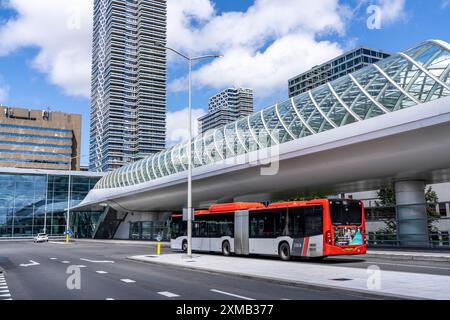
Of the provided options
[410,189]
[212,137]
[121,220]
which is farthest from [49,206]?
[410,189]

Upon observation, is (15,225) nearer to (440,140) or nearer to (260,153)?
(260,153)

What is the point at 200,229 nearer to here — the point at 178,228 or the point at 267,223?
the point at 178,228

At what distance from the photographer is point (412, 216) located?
1075 inches

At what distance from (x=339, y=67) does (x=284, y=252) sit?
16552 centimetres

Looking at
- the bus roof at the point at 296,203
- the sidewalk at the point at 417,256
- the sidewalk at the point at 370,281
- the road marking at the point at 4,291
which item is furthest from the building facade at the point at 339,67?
the road marking at the point at 4,291

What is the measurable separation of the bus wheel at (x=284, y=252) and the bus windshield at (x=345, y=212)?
303 centimetres

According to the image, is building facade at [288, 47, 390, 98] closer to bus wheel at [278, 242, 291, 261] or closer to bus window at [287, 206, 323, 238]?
bus wheel at [278, 242, 291, 261]

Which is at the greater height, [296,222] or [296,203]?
[296,203]

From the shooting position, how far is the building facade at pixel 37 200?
78688 mm

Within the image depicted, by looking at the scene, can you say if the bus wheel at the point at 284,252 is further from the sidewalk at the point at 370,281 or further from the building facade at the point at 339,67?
the building facade at the point at 339,67

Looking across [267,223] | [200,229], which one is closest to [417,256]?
[267,223]

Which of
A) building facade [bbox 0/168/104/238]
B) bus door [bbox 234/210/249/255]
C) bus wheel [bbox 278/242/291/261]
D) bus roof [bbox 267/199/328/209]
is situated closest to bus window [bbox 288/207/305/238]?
bus roof [bbox 267/199/328/209]

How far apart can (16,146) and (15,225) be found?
10393cm
